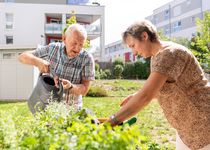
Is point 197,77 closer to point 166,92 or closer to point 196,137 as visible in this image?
point 166,92

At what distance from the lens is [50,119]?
2.19m

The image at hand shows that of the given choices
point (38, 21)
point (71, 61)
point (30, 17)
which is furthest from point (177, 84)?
point (30, 17)

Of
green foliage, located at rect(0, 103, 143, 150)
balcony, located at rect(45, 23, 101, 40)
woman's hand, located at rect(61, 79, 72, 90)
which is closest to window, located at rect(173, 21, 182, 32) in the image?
balcony, located at rect(45, 23, 101, 40)

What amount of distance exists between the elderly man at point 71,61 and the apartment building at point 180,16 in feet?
147

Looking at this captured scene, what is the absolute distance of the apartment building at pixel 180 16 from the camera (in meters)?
51.0

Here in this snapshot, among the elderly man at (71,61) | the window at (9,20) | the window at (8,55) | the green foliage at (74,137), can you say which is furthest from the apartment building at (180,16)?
the green foliage at (74,137)

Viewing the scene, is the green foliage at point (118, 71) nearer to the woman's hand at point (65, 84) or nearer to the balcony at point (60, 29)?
the balcony at point (60, 29)

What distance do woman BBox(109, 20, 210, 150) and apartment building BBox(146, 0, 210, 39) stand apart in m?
45.3

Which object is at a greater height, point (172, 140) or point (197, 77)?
point (197, 77)

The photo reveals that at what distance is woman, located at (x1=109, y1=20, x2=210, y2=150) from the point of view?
2436 millimetres

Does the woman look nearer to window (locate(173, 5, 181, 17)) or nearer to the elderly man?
the elderly man

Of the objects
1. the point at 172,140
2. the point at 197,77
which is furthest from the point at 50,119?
the point at 172,140

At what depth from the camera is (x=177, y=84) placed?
8.79ft

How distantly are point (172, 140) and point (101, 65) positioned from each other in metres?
29.8
